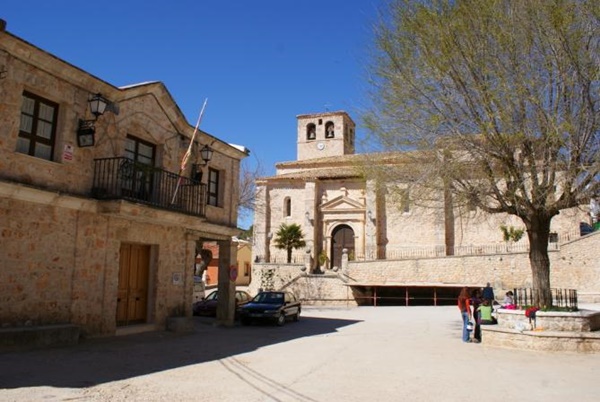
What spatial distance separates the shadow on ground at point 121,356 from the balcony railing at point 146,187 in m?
3.35

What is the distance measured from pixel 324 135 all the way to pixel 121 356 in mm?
40344

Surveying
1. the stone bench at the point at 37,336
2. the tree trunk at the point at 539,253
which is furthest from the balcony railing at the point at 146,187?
the tree trunk at the point at 539,253

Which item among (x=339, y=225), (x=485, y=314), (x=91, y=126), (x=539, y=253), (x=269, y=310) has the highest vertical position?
(x=339, y=225)

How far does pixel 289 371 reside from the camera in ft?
28.7

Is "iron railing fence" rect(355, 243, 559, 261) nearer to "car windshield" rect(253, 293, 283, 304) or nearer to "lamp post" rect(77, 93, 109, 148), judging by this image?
"car windshield" rect(253, 293, 283, 304)

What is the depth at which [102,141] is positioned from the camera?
11.9m

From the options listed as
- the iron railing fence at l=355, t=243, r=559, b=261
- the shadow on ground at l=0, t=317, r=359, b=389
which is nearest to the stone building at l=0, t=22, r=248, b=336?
the shadow on ground at l=0, t=317, r=359, b=389

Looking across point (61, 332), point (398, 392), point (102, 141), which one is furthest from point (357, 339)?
point (102, 141)

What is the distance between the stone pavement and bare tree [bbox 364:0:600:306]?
12.4 feet

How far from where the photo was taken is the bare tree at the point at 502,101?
438 inches

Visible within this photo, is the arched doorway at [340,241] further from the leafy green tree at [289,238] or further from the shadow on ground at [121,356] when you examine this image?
the shadow on ground at [121,356]

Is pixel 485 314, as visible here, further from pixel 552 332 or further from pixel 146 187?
pixel 146 187

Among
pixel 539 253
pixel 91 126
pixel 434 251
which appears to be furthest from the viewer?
pixel 434 251

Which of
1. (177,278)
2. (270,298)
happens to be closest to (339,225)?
(270,298)
